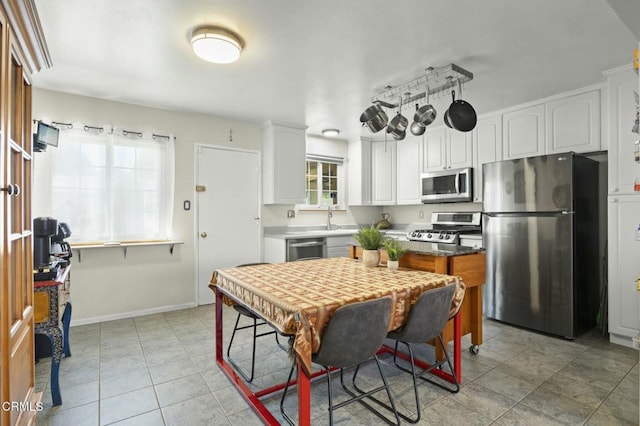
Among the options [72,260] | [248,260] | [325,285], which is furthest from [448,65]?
[72,260]

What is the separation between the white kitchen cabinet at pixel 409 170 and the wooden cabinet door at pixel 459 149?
51 centimetres

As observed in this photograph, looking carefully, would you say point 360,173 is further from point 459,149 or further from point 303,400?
point 303,400

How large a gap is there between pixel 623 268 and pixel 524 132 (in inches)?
65.2

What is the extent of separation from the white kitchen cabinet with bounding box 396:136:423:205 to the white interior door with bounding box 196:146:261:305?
2.25m

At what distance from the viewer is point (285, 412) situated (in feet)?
6.36

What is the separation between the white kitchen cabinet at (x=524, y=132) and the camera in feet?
11.8

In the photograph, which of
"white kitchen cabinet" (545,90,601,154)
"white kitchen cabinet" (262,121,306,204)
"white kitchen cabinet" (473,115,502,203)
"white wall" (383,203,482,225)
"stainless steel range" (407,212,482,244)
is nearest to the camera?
"white kitchen cabinet" (545,90,601,154)

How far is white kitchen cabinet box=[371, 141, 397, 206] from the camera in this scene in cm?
539

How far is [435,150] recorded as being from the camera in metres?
4.71

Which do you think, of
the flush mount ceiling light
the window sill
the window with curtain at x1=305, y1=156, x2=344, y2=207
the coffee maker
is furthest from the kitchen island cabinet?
the window with curtain at x1=305, y1=156, x2=344, y2=207

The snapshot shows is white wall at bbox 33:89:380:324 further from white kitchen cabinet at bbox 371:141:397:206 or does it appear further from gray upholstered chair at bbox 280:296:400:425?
gray upholstered chair at bbox 280:296:400:425

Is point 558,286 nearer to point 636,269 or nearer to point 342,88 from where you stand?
point 636,269

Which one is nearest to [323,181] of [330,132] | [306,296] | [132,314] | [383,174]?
[330,132]

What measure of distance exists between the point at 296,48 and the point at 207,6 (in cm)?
72
